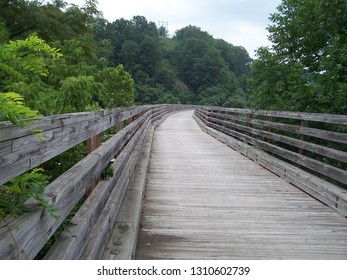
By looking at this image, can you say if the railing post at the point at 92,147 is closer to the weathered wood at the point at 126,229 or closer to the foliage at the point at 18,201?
the weathered wood at the point at 126,229

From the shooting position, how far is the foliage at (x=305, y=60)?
8008 millimetres

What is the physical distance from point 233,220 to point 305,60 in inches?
498

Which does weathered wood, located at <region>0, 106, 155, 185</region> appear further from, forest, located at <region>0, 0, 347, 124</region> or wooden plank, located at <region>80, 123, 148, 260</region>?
wooden plank, located at <region>80, 123, 148, 260</region>

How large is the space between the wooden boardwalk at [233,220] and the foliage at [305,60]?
3.16 metres

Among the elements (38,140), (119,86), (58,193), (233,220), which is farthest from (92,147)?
(119,86)

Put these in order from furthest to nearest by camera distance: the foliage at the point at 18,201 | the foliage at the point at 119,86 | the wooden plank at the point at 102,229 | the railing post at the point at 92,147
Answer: the foliage at the point at 119,86 → the railing post at the point at 92,147 → the wooden plank at the point at 102,229 → the foliage at the point at 18,201

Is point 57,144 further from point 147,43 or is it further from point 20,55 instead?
point 147,43

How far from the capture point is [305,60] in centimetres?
1469

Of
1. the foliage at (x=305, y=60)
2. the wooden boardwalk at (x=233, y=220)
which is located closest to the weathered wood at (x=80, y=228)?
the wooden boardwalk at (x=233, y=220)

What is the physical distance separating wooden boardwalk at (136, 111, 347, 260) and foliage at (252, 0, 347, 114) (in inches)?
124

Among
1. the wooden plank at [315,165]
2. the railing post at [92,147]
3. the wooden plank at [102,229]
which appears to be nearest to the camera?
the wooden plank at [102,229]

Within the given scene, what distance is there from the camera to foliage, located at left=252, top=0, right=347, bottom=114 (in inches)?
315
